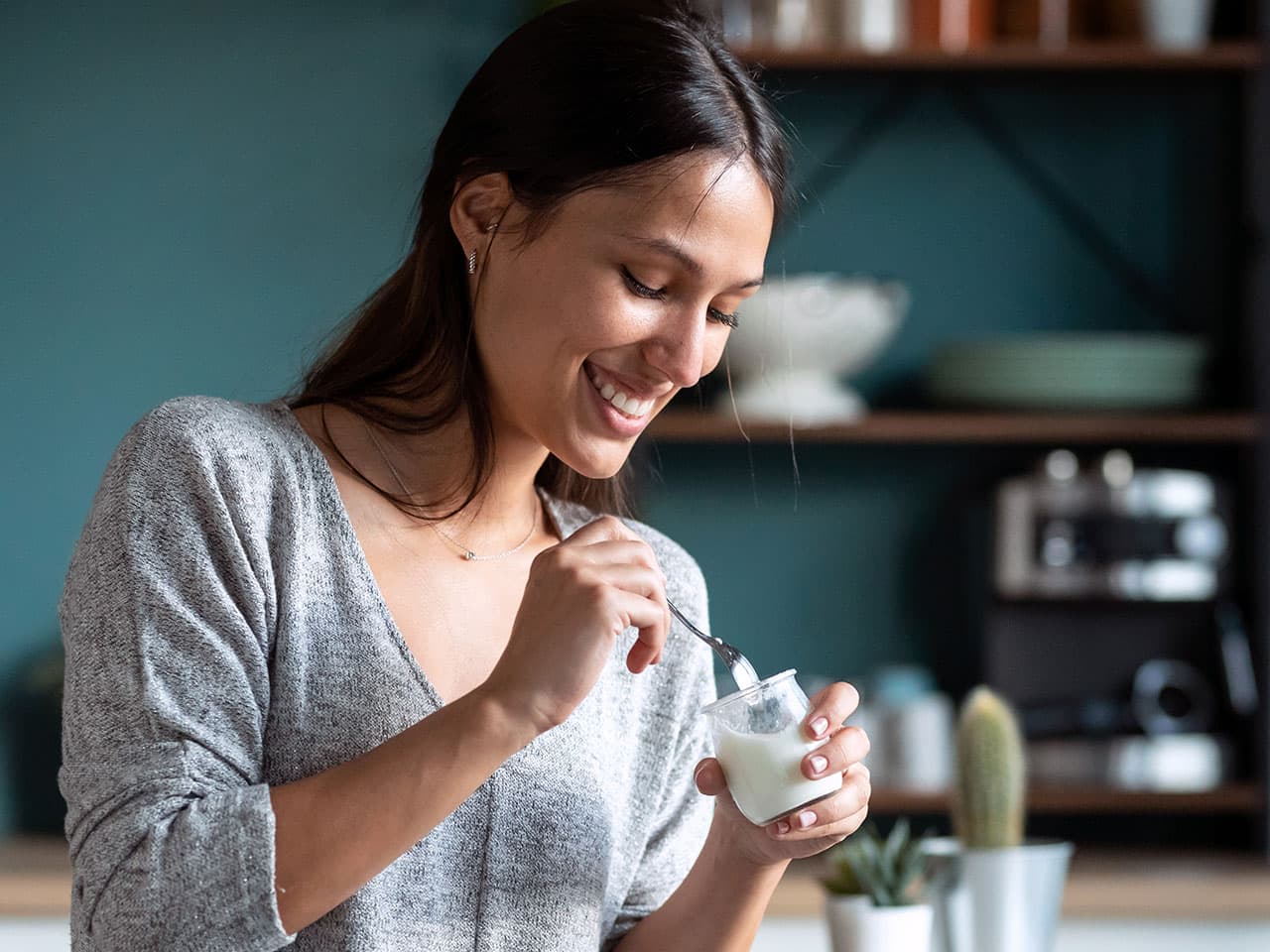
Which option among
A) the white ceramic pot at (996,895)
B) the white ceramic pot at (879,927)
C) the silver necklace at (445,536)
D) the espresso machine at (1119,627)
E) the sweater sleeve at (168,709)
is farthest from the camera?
the espresso machine at (1119,627)

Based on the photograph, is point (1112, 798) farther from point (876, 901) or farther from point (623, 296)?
point (623, 296)

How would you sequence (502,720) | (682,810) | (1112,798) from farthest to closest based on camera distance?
(1112,798) → (682,810) → (502,720)

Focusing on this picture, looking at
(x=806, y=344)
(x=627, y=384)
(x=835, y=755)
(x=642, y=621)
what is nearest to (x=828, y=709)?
(x=835, y=755)

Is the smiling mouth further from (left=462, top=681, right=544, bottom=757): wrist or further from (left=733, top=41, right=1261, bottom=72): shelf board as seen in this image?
(left=733, top=41, right=1261, bottom=72): shelf board

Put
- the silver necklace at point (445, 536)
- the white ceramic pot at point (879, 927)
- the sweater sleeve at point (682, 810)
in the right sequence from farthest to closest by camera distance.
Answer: the white ceramic pot at point (879, 927) → the sweater sleeve at point (682, 810) → the silver necklace at point (445, 536)

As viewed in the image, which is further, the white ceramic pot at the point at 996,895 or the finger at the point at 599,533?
the white ceramic pot at the point at 996,895

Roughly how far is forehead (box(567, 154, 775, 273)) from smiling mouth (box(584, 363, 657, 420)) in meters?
0.10

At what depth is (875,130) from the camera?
2795mm

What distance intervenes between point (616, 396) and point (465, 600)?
0.22 metres

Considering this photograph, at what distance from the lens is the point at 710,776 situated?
1.19 metres

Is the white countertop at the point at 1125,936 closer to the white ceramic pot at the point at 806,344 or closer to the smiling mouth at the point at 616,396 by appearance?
the white ceramic pot at the point at 806,344

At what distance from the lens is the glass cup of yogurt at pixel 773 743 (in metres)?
1.13

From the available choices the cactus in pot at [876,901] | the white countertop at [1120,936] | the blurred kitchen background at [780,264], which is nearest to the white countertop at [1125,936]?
the white countertop at [1120,936]

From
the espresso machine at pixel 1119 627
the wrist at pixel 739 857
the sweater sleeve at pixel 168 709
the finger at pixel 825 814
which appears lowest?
the espresso machine at pixel 1119 627
